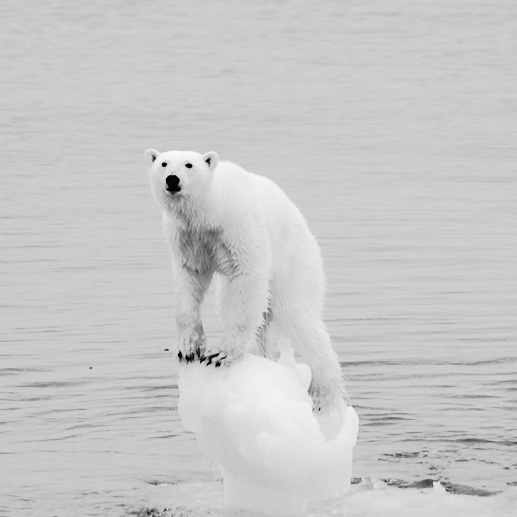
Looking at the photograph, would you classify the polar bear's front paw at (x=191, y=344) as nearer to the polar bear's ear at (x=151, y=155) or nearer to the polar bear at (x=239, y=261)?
the polar bear at (x=239, y=261)

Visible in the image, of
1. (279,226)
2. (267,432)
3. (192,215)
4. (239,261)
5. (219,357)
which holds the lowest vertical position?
(267,432)

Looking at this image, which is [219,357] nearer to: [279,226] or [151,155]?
[279,226]

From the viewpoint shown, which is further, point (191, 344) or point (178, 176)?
point (191, 344)

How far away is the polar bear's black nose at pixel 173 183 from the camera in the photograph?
9.06 m

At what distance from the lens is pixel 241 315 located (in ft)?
31.2

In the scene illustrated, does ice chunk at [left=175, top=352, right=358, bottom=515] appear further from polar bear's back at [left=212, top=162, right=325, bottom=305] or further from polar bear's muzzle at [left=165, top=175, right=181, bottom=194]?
polar bear's muzzle at [left=165, top=175, right=181, bottom=194]

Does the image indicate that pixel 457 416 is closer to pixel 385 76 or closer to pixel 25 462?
pixel 25 462

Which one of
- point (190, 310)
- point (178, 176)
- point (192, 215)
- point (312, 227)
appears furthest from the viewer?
point (312, 227)

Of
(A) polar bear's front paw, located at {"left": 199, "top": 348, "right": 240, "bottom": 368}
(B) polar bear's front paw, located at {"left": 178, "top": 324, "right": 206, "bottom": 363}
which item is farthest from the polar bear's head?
(A) polar bear's front paw, located at {"left": 199, "top": 348, "right": 240, "bottom": 368}

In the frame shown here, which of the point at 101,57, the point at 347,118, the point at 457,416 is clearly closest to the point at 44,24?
the point at 101,57

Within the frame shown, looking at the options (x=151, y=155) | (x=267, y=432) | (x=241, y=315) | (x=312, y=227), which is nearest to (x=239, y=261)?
(x=241, y=315)

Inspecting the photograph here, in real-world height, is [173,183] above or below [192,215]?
above

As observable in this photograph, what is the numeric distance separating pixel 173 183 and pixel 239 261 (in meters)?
0.71

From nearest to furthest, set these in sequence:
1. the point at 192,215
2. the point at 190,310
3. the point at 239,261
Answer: the point at 192,215 < the point at 239,261 < the point at 190,310
